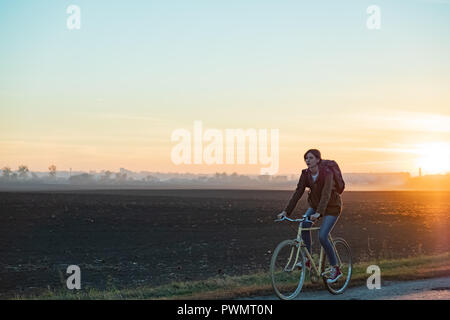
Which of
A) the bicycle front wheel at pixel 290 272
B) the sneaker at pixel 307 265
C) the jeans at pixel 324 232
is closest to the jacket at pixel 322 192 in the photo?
the jeans at pixel 324 232

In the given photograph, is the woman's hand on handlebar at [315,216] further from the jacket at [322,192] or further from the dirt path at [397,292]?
the dirt path at [397,292]

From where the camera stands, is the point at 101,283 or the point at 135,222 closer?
the point at 101,283

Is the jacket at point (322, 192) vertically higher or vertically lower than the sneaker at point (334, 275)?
higher

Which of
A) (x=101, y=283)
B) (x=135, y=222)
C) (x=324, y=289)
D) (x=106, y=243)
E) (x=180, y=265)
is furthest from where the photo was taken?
(x=135, y=222)

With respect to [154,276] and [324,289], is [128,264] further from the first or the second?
[324,289]

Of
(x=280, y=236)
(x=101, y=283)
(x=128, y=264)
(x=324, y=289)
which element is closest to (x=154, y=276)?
(x=101, y=283)

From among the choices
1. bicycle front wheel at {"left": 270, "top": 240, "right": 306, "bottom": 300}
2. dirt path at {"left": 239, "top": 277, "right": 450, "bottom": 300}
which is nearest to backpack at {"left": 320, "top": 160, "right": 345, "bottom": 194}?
bicycle front wheel at {"left": 270, "top": 240, "right": 306, "bottom": 300}

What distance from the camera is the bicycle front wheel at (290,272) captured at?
33.4 feet

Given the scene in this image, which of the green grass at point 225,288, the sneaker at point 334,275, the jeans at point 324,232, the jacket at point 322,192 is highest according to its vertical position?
the jacket at point 322,192

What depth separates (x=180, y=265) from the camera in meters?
23.2

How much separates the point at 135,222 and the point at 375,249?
20122 mm

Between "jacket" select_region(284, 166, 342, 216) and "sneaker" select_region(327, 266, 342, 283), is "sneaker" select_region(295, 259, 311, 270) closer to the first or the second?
"sneaker" select_region(327, 266, 342, 283)

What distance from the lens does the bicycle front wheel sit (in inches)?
401

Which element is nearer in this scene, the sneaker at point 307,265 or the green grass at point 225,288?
the sneaker at point 307,265
